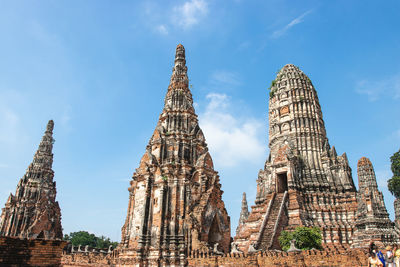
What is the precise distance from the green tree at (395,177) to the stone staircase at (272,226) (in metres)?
17.0

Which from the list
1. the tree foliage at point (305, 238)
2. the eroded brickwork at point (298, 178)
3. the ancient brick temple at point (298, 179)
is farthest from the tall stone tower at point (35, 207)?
the tree foliage at point (305, 238)

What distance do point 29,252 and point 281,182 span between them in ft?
70.5

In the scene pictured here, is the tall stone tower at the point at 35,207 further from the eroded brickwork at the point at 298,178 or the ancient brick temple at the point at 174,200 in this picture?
the eroded brickwork at the point at 298,178

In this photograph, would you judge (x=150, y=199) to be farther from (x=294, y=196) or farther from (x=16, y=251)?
(x=16, y=251)

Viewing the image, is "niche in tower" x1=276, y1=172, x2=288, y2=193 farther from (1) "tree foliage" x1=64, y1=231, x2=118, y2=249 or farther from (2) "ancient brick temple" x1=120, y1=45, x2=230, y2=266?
(1) "tree foliage" x1=64, y1=231, x2=118, y2=249

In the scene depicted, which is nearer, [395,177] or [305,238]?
[305,238]

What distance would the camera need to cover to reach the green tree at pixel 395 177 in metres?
32.4

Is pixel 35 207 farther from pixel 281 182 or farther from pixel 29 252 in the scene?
pixel 29 252

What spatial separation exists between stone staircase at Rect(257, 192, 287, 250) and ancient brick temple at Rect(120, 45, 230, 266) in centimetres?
296

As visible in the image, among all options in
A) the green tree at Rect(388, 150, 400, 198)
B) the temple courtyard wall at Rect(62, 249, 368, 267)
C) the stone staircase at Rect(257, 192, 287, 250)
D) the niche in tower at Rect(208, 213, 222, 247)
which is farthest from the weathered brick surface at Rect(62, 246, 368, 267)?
the green tree at Rect(388, 150, 400, 198)

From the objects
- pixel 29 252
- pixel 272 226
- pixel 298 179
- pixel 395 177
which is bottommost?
pixel 29 252

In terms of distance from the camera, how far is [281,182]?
26281 millimetres

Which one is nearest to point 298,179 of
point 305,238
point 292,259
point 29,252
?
point 305,238

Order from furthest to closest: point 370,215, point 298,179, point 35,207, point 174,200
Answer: point 35,207 < point 298,179 < point 174,200 < point 370,215
